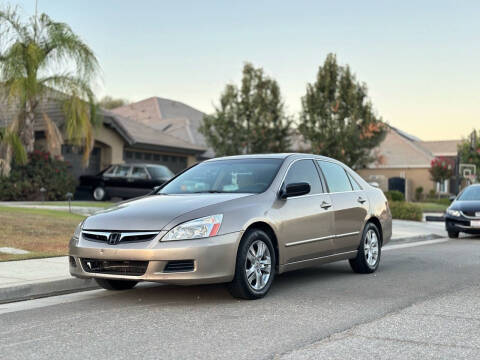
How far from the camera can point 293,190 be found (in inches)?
316

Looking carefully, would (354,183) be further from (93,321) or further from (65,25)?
(65,25)

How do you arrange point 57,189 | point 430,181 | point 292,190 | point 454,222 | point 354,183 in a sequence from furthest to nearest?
point 430,181, point 57,189, point 454,222, point 354,183, point 292,190

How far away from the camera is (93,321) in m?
6.47

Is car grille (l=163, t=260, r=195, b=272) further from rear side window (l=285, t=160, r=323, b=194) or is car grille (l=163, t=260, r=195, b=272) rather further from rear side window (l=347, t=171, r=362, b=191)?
rear side window (l=347, t=171, r=362, b=191)

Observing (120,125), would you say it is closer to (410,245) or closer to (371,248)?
(410,245)

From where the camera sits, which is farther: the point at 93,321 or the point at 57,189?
the point at 57,189

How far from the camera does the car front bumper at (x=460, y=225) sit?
1755cm

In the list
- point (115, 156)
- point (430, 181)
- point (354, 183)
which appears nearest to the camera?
point (354, 183)

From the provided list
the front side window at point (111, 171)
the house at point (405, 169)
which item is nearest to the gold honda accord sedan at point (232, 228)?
the front side window at point (111, 171)

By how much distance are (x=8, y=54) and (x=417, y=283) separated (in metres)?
17.9

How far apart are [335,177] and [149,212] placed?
3.24 meters

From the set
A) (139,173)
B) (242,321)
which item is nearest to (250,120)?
(139,173)

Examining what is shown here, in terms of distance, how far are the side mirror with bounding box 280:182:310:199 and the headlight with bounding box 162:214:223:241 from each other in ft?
4.04

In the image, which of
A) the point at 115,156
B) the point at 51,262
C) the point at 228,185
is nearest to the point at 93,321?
the point at 228,185
